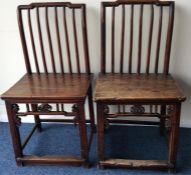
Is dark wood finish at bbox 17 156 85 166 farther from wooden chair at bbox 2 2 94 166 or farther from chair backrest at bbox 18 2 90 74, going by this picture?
→ chair backrest at bbox 18 2 90 74

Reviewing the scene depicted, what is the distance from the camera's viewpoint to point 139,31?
1.64 m

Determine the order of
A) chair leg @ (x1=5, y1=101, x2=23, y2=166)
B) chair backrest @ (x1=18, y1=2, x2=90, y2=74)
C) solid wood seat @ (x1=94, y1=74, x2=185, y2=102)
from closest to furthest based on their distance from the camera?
1. solid wood seat @ (x1=94, y1=74, x2=185, y2=102)
2. chair leg @ (x1=5, y1=101, x2=23, y2=166)
3. chair backrest @ (x1=18, y1=2, x2=90, y2=74)

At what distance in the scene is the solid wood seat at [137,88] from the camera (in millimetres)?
1387

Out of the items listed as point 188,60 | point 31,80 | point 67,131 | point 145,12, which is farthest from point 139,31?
point 67,131

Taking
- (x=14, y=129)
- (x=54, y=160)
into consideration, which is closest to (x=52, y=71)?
(x=14, y=129)

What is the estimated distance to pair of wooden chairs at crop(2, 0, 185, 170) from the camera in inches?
57.2

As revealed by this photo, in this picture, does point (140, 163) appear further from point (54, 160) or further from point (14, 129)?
point (14, 129)

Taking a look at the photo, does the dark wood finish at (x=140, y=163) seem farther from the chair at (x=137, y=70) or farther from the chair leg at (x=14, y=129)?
the chair leg at (x=14, y=129)

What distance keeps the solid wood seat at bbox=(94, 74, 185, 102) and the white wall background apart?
203 mm

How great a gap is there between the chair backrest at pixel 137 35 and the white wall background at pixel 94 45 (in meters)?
0.07

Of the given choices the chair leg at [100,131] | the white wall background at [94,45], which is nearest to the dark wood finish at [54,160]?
the chair leg at [100,131]

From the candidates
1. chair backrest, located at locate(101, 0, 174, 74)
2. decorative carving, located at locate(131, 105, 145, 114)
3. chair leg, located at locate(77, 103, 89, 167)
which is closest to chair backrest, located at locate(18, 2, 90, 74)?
chair backrest, located at locate(101, 0, 174, 74)

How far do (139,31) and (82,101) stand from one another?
58 centimetres

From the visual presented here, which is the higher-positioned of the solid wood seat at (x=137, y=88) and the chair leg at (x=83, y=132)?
the solid wood seat at (x=137, y=88)
